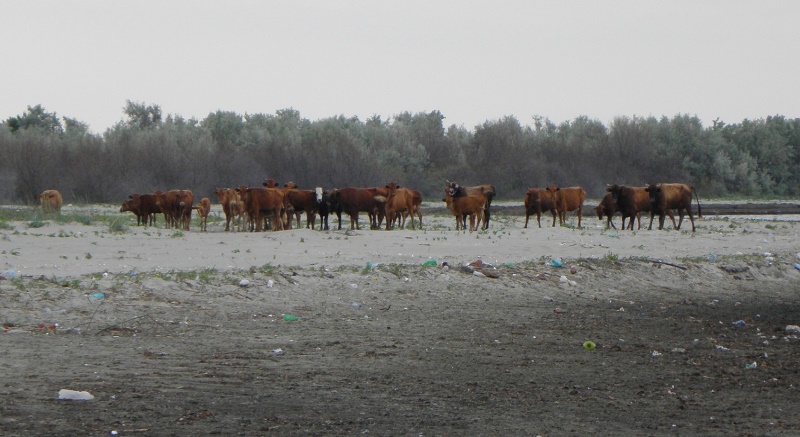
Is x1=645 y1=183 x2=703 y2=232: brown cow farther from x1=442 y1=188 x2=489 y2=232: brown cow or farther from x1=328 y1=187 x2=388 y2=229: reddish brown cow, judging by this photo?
x1=328 y1=187 x2=388 y2=229: reddish brown cow

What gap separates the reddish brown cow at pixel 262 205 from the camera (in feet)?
94.1

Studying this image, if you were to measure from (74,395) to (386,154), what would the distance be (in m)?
59.8

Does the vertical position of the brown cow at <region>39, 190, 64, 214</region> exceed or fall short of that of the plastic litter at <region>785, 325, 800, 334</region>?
it exceeds it

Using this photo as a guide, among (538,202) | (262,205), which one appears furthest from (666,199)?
(262,205)

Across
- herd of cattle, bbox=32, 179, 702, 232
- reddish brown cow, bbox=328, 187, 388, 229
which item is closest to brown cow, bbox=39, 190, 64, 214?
herd of cattle, bbox=32, 179, 702, 232

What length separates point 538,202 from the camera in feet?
107

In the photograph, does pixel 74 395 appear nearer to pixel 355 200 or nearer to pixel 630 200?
pixel 355 200

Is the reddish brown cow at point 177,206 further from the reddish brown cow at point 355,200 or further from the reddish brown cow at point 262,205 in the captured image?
the reddish brown cow at point 355,200

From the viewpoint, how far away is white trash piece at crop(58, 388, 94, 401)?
7738 millimetres

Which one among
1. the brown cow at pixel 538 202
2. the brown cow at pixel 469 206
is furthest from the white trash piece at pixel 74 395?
the brown cow at pixel 538 202

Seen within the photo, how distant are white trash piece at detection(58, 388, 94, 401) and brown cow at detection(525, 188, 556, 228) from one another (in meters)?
24.8

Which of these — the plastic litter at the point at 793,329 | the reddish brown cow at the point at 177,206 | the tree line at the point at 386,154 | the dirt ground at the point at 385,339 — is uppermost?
the tree line at the point at 386,154

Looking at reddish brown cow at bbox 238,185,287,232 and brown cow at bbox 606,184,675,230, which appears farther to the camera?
brown cow at bbox 606,184,675,230

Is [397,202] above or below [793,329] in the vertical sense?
above
